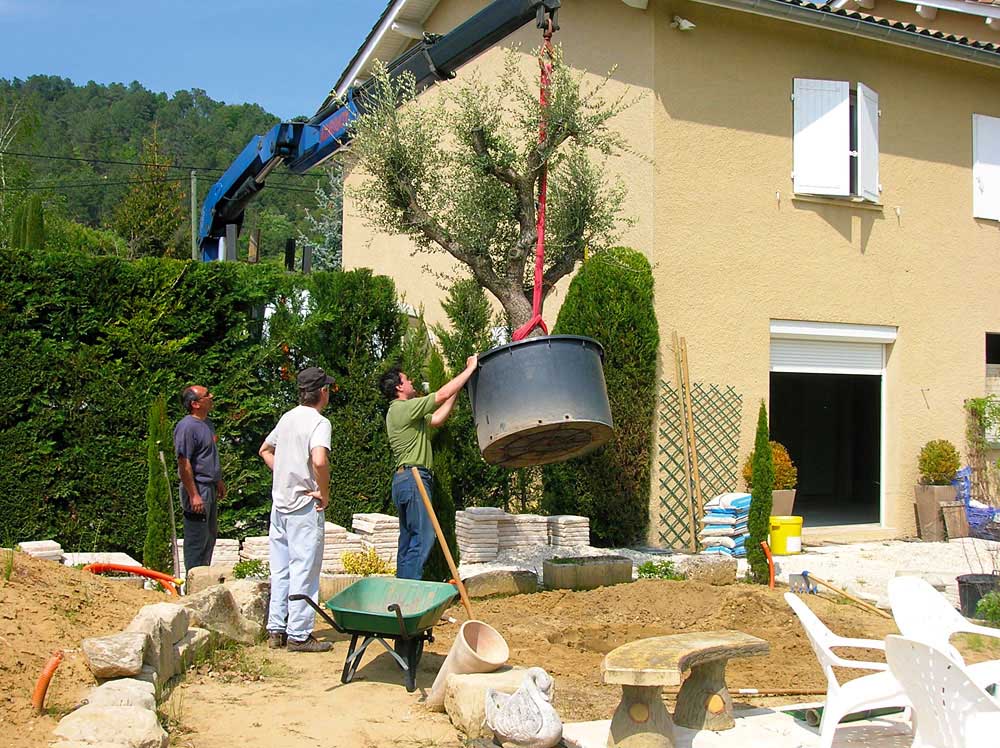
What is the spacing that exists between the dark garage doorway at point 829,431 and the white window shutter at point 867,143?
275 inches

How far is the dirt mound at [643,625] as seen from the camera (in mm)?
6156

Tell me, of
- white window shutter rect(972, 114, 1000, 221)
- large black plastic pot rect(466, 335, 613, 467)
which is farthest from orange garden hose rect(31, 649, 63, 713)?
white window shutter rect(972, 114, 1000, 221)

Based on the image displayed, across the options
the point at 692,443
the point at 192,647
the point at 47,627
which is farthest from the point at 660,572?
the point at 47,627

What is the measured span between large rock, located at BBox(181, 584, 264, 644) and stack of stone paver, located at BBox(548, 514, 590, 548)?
3990mm

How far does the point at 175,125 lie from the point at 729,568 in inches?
2405

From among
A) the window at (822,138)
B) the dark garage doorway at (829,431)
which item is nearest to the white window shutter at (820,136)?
the window at (822,138)

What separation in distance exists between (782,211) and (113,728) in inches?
396

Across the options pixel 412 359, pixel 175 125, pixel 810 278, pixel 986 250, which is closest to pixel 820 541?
pixel 810 278

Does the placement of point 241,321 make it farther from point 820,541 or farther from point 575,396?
point 820,541

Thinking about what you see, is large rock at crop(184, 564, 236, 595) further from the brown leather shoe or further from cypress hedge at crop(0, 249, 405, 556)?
cypress hedge at crop(0, 249, 405, 556)

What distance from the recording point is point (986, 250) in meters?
13.7

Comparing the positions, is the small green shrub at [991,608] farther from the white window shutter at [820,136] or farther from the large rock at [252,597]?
the white window shutter at [820,136]

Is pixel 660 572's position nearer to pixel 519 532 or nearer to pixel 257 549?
pixel 519 532

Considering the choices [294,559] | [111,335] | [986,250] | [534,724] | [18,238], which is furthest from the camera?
[986,250]
